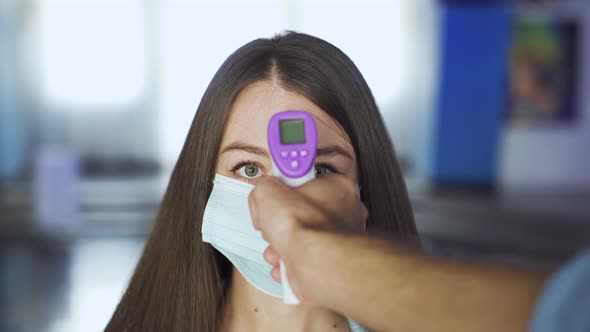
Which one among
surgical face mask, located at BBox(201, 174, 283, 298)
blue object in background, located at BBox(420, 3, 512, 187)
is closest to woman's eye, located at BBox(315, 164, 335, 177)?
surgical face mask, located at BBox(201, 174, 283, 298)

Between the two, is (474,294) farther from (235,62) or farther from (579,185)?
(579,185)

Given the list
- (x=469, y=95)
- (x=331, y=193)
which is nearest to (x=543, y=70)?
(x=469, y=95)

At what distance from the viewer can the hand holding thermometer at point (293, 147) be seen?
2.35 ft

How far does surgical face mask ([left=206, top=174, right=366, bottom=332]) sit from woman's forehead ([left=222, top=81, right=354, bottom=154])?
77 millimetres

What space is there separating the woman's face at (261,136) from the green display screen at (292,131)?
0.61 ft

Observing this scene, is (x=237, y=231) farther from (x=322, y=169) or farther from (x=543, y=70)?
(x=543, y=70)

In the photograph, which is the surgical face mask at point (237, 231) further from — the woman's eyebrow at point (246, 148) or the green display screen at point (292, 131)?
the green display screen at point (292, 131)

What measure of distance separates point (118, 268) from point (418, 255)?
4850mm

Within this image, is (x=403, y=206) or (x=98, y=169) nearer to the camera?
(x=403, y=206)

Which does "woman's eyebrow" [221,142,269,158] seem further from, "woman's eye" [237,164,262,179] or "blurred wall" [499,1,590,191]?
"blurred wall" [499,1,590,191]

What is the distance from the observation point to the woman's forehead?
97 cm

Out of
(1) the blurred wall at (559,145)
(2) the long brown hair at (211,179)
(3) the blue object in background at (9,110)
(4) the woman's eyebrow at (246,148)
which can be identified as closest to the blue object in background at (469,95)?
(1) the blurred wall at (559,145)

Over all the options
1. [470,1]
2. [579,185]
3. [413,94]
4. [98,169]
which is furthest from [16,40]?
[579,185]

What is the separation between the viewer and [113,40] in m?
8.53
